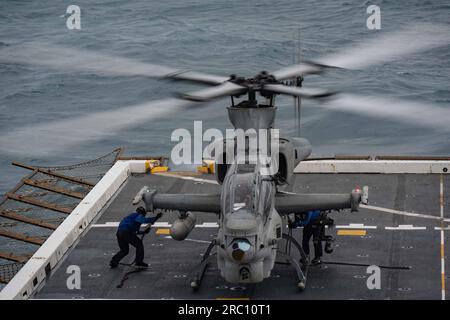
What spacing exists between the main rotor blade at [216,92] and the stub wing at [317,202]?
361 cm

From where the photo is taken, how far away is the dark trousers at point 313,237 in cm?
2837

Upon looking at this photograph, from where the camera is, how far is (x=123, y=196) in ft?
119

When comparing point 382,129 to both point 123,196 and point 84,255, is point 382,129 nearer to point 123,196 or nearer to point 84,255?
point 123,196

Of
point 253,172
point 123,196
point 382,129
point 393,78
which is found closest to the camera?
point 253,172

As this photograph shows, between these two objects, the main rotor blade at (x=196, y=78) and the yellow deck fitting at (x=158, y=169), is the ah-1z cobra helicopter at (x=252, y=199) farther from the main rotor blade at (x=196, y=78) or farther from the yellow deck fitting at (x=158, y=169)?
the yellow deck fitting at (x=158, y=169)

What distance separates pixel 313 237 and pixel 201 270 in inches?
145

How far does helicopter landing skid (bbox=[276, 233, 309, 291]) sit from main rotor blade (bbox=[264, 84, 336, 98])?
4621mm

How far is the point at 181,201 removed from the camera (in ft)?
91.5

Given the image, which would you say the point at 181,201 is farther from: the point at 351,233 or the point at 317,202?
the point at 351,233

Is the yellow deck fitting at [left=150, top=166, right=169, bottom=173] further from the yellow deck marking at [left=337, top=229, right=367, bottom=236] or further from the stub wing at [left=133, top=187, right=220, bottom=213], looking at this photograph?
the stub wing at [left=133, top=187, right=220, bottom=213]

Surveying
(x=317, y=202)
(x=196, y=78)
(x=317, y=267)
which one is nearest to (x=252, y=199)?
(x=317, y=202)

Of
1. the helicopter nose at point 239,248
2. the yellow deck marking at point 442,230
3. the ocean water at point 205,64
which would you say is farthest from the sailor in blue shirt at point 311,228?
the ocean water at point 205,64

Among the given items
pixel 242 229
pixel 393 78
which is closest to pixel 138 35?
pixel 393 78
